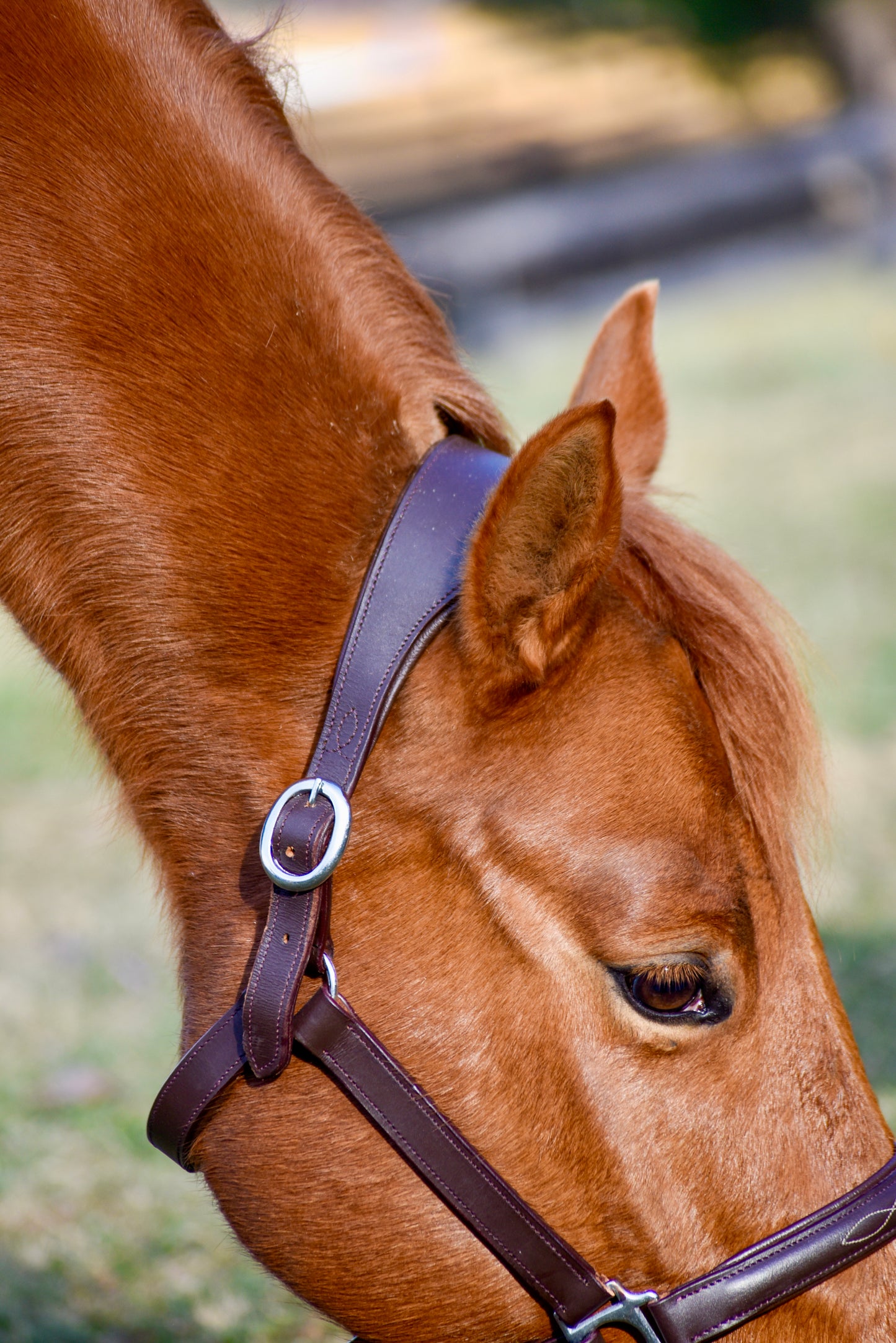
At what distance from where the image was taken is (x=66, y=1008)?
3717 mm

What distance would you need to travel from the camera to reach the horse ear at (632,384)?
1943 mm

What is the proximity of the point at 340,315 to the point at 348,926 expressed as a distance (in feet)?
2.59

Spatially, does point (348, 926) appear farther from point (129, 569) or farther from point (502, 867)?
point (129, 569)

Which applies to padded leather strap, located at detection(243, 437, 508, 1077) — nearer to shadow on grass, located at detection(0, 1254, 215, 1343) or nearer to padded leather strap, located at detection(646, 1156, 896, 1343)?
padded leather strap, located at detection(646, 1156, 896, 1343)

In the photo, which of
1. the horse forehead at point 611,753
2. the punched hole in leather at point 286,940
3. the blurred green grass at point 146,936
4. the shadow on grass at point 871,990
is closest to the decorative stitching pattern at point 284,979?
the punched hole in leather at point 286,940

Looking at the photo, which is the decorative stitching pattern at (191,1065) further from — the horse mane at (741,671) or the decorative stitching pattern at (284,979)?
the horse mane at (741,671)

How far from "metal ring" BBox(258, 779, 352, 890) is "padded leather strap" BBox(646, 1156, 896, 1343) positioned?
70 centimetres

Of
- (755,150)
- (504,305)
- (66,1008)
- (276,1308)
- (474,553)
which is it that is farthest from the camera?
(755,150)

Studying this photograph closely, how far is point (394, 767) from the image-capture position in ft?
5.02

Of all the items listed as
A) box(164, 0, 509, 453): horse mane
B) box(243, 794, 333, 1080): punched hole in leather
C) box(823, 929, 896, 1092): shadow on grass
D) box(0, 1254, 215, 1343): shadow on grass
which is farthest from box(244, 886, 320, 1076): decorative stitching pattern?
box(823, 929, 896, 1092): shadow on grass

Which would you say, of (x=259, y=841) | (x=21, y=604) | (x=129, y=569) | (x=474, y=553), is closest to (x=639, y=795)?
(x=474, y=553)

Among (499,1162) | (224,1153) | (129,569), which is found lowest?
(499,1162)

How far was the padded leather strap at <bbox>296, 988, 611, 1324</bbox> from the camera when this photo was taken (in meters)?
1.52

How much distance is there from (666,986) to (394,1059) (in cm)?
35
